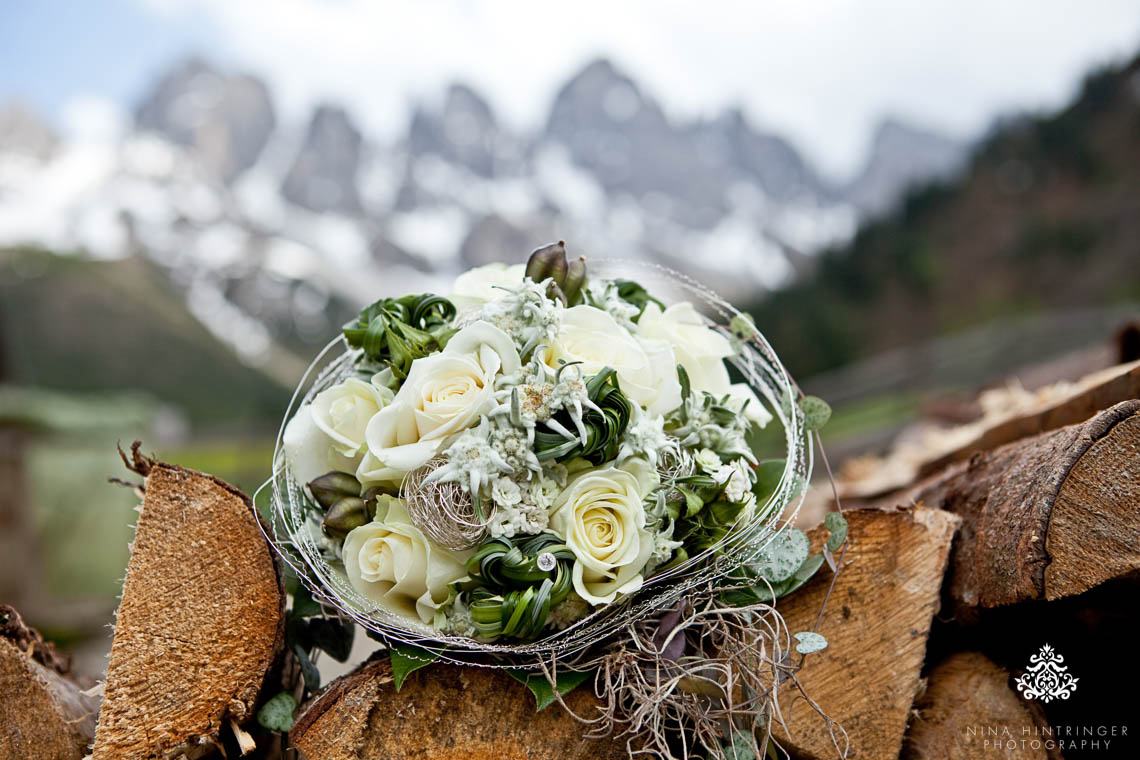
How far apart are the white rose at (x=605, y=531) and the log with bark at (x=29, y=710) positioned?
3.21 ft

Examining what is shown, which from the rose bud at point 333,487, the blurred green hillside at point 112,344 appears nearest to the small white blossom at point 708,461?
the rose bud at point 333,487

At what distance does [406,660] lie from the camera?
1223 mm

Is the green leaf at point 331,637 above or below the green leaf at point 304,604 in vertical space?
below

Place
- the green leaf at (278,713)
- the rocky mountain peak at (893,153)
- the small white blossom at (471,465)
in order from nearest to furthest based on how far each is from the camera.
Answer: the small white blossom at (471,465) → the green leaf at (278,713) → the rocky mountain peak at (893,153)

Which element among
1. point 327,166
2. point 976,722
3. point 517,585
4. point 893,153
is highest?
point 517,585

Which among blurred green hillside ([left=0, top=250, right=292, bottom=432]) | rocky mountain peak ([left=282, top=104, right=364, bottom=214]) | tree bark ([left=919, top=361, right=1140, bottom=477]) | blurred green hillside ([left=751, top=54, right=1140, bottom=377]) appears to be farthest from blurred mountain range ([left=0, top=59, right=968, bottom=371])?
tree bark ([left=919, top=361, right=1140, bottom=477])

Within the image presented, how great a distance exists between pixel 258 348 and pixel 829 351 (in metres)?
61.8

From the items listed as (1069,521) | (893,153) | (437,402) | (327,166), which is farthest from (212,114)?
(1069,521)

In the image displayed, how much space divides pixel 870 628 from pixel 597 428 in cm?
73

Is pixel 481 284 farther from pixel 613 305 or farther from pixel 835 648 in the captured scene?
pixel 835 648

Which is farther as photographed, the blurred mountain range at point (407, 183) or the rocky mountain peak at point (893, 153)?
the blurred mountain range at point (407, 183)

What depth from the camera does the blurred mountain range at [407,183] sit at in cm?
10569

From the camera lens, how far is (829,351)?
51.6 ft

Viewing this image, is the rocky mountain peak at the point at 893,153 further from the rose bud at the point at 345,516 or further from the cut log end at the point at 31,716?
the cut log end at the point at 31,716
